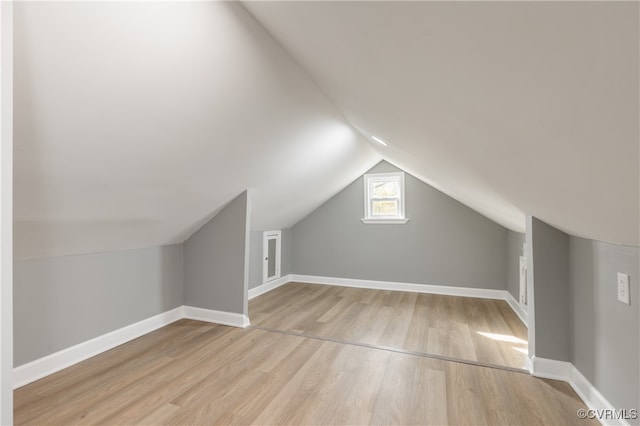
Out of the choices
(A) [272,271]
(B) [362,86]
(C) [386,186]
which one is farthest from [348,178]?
(B) [362,86]

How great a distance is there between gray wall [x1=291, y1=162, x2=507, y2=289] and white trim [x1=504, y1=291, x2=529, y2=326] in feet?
0.83

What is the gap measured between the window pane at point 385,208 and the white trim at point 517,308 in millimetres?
1878

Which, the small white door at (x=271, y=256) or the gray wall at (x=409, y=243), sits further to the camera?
the small white door at (x=271, y=256)

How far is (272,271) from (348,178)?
193 centimetres

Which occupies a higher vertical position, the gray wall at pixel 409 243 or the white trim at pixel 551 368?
the gray wall at pixel 409 243

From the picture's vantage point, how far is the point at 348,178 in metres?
4.46

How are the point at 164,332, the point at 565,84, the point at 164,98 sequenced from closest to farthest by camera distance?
the point at 565,84
the point at 164,98
the point at 164,332

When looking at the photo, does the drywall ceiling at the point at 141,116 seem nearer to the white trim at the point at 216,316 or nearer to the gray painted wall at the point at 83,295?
the gray painted wall at the point at 83,295

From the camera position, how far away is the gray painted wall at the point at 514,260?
3338mm

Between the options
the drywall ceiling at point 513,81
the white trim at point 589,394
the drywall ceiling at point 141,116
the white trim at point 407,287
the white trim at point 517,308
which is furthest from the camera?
the white trim at point 407,287

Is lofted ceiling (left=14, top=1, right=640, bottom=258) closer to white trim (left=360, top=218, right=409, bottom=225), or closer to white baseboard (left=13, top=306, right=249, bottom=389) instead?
white baseboard (left=13, top=306, right=249, bottom=389)

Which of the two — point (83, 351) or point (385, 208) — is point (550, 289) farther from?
point (83, 351)

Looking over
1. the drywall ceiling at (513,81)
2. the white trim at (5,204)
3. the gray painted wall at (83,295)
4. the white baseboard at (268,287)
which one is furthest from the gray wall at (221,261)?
the white trim at (5,204)

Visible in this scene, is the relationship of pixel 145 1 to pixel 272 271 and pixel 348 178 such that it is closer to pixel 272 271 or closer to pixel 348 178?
pixel 348 178
